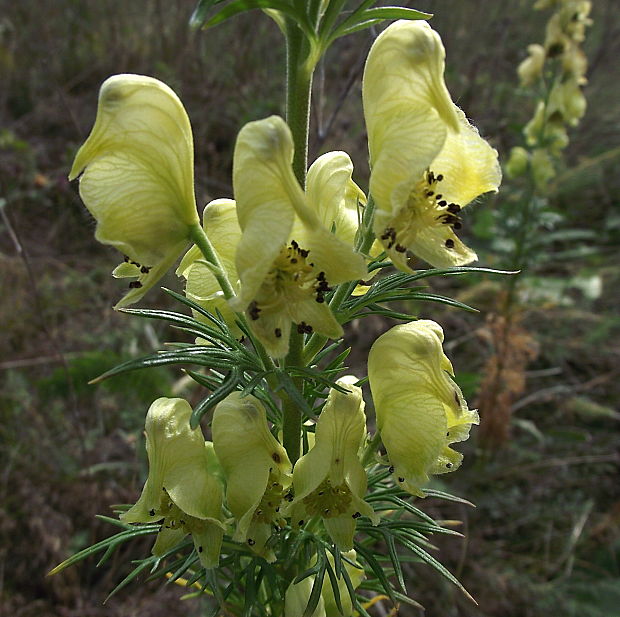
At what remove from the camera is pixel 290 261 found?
0.96 meters

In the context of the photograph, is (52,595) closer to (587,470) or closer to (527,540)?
(527,540)

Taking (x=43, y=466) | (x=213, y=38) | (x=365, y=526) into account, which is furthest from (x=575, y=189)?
(x=365, y=526)

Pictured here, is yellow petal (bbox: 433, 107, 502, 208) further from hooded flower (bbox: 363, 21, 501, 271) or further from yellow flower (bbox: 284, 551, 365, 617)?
yellow flower (bbox: 284, 551, 365, 617)

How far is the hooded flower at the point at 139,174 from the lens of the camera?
1008 millimetres

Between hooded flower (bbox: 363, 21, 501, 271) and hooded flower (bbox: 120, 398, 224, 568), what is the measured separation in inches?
20.9

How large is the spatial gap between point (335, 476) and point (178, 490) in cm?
28

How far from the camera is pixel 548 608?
3037 millimetres

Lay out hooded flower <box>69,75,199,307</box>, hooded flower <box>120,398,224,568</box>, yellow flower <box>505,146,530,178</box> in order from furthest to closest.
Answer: yellow flower <box>505,146,530,178</box> → hooded flower <box>120,398,224,568</box> → hooded flower <box>69,75,199,307</box>

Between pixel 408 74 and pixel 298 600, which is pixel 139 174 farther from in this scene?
pixel 298 600

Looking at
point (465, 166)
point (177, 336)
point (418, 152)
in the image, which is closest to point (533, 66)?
point (177, 336)

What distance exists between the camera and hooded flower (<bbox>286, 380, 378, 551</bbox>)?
1093mm

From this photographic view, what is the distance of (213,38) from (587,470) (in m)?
5.17

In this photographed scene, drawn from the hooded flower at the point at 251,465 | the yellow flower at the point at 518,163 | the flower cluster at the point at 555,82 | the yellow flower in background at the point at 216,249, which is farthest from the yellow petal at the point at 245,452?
the yellow flower at the point at 518,163

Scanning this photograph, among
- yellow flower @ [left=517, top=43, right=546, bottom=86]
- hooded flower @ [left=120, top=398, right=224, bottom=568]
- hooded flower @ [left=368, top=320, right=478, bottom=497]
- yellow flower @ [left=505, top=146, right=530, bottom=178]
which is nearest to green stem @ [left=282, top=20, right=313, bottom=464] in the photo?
hooded flower @ [left=368, top=320, right=478, bottom=497]
